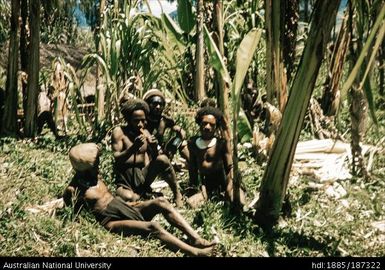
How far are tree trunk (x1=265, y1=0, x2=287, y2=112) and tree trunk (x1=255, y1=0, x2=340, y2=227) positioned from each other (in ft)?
2.63

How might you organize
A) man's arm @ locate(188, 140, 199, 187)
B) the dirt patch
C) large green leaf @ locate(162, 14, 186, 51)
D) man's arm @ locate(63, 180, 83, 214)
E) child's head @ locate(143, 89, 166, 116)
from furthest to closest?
the dirt patch, large green leaf @ locate(162, 14, 186, 51), child's head @ locate(143, 89, 166, 116), man's arm @ locate(188, 140, 199, 187), man's arm @ locate(63, 180, 83, 214)

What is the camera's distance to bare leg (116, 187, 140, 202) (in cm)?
381

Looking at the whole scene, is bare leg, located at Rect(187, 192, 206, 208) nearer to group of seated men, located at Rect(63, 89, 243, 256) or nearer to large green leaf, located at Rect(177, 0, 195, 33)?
group of seated men, located at Rect(63, 89, 243, 256)

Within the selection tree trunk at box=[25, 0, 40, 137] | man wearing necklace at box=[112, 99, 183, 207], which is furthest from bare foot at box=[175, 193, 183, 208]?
tree trunk at box=[25, 0, 40, 137]

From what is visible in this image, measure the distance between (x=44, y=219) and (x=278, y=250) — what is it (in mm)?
Result: 1666

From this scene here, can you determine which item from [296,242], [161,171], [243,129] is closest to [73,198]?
[161,171]

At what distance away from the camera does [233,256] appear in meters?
3.16

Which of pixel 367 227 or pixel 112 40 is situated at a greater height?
pixel 112 40

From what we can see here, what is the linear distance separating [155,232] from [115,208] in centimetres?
37

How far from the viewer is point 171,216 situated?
325 cm

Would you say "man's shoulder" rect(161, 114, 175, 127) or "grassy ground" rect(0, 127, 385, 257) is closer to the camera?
"grassy ground" rect(0, 127, 385, 257)
